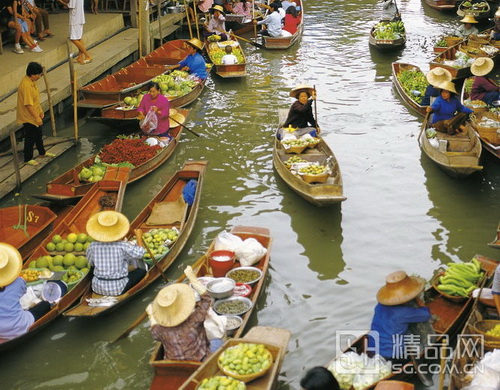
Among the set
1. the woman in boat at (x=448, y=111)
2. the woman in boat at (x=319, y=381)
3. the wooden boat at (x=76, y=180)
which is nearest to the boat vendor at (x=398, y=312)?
the woman in boat at (x=319, y=381)

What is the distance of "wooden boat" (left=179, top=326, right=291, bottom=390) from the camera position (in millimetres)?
5547

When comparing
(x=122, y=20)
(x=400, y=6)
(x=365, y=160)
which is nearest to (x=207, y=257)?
(x=365, y=160)

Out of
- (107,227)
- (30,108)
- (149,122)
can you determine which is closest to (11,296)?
(107,227)

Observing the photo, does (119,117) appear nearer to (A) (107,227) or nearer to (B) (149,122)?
(B) (149,122)

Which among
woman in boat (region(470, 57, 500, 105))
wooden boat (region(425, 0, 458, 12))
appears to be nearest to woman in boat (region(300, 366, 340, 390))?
woman in boat (region(470, 57, 500, 105))

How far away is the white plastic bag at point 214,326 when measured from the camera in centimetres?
619

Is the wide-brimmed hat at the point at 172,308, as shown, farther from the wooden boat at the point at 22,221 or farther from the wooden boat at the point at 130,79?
the wooden boat at the point at 130,79

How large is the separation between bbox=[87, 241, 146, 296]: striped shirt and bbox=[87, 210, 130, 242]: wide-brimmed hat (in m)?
0.09

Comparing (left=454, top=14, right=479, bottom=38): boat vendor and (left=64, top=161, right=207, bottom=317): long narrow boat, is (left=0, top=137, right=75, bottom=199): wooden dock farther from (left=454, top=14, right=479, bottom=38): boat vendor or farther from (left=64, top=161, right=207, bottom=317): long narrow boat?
(left=454, top=14, right=479, bottom=38): boat vendor

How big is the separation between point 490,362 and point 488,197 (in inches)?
204

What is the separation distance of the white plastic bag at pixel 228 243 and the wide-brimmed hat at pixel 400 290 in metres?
2.30

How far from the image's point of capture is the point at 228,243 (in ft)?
25.8

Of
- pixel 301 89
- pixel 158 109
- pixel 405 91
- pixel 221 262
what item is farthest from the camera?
pixel 405 91

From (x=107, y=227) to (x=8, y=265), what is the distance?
3.79 ft
